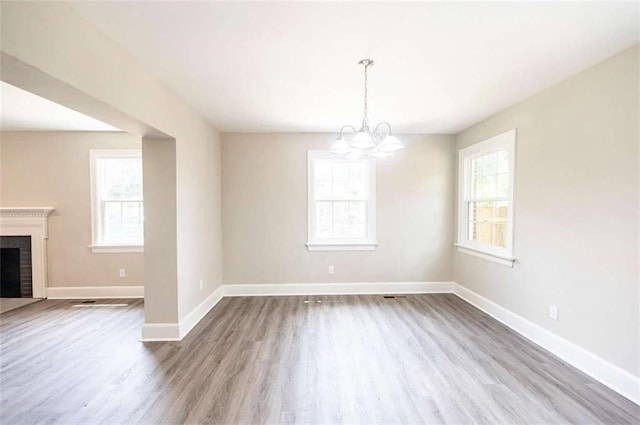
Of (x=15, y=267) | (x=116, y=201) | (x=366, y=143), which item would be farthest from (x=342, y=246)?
(x=15, y=267)

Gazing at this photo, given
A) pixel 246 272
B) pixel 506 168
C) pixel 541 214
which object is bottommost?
pixel 246 272

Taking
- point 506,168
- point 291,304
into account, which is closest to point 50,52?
point 291,304

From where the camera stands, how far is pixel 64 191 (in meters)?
4.48

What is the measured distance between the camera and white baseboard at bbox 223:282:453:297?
4.61 m

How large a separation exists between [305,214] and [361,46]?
2.88 meters

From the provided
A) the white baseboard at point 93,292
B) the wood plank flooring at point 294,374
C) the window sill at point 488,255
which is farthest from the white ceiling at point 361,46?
the white baseboard at point 93,292

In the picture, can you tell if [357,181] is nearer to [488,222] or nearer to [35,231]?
[488,222]

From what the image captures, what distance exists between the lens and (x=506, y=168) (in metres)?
3.58

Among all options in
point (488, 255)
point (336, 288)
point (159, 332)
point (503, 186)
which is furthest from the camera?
point (336, 288)

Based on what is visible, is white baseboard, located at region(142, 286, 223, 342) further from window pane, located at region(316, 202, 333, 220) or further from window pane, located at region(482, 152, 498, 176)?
window pane, located at region(482, 152, 498, 176)

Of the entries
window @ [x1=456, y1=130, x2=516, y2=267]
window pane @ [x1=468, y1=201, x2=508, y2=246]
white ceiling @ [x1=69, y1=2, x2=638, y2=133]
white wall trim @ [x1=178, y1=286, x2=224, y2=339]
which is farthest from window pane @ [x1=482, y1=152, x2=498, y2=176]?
white wall trim @ [x1=178, y1=286, x2=224, y2=339]

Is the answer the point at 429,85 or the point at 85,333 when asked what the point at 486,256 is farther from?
the point at 85,333

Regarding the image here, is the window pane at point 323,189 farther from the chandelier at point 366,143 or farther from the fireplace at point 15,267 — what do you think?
the fireplace at point 15,267

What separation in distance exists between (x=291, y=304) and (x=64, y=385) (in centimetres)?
247
